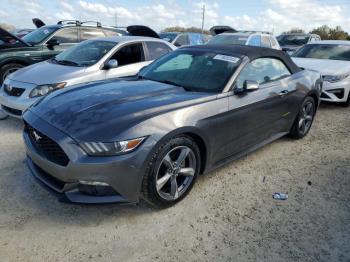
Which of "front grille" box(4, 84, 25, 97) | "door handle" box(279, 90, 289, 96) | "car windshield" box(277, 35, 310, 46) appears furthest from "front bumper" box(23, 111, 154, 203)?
"car windshield" box(277, 35, 310, 46)

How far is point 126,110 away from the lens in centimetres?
299

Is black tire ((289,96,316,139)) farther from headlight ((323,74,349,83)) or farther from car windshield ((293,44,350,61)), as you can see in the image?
car windshield ((293,44,350,61))

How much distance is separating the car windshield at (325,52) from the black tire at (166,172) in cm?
641

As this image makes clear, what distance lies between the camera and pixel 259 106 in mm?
3975

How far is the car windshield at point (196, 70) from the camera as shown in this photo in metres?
3.70

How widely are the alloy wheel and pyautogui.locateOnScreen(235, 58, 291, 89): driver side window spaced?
108cm

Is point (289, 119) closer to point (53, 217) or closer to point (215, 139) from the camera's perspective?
point (215, 139)

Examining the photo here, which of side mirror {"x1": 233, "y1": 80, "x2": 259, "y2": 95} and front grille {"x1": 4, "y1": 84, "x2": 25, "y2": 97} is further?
front grille {"x1": 4, "y1": 84, "x2": 25, "y2": 97}

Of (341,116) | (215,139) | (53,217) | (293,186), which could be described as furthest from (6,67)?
(341,116)

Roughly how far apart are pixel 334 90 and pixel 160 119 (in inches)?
215

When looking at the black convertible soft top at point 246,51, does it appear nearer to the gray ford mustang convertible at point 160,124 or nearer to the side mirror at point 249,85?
the gray ford mustang convertible at point 160,124

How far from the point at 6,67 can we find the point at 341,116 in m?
7.46

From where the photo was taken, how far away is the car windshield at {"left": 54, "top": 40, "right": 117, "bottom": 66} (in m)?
5.98

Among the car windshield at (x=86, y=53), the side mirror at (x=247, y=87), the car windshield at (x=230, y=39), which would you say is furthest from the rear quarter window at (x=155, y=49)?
the car windshield at (x=230, y=39)
